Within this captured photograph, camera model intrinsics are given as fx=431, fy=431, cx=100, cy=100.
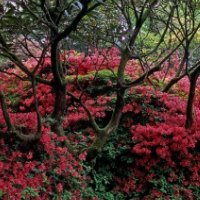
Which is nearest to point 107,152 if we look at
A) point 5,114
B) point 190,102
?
point 190,102

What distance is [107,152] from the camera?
605 centimetres

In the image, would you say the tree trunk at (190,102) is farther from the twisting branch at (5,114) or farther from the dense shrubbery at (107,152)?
the twisting branch at (5,114)

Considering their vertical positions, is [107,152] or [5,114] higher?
[5,114]

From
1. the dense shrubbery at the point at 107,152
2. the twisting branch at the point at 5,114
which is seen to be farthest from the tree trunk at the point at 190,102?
the twisting branch at the point at 5,114

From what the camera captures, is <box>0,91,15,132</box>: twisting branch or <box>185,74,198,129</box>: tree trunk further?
<box>185,74,198,129</box>: tree trunk

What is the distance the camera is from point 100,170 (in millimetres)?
6035

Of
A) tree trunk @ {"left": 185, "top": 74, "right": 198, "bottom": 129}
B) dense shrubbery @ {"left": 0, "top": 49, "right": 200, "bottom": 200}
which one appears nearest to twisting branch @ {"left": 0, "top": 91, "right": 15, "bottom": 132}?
dense shrubbery @ {"left": 0, "top": 49, "right": 200, "bottom": 200}

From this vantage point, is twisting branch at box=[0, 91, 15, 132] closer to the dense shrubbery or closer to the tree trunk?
the dense shrubbery

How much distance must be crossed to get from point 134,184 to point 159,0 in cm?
258

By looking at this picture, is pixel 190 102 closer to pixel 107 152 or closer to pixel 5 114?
pixel 107 152

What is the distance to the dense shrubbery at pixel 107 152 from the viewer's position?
4723 millimetres

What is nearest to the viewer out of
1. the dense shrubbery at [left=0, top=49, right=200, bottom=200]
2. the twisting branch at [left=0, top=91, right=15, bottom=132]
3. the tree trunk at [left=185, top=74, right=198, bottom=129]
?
the dense shrubbery at [left=0, top=49, right=200, bottom=200]

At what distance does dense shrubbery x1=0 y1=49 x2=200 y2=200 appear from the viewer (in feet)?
15.5

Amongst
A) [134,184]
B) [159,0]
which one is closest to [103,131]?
[134,184]
